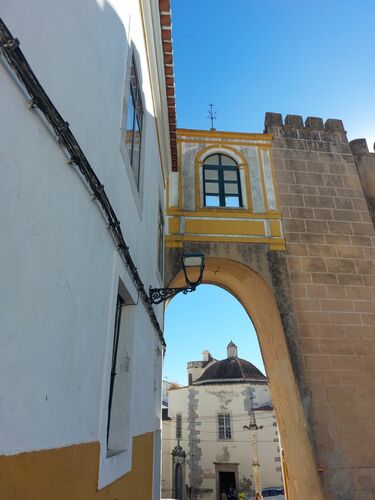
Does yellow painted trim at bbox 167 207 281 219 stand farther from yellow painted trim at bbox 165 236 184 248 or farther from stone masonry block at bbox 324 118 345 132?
stone masonry block at bbox 324 118 345 132

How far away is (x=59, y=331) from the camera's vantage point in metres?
1.92

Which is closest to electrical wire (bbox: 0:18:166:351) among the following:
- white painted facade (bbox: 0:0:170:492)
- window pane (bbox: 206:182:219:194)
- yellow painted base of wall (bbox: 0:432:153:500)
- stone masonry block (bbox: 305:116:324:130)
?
white painted facade (bbox: 0:0:170:492)

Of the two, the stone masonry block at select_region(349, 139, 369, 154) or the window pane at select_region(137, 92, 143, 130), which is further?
the stone masonry block at select_region(349, 139, 369, 154)

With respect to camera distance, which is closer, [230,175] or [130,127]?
[130,127]

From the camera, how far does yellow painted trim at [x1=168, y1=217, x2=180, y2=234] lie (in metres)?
8.20

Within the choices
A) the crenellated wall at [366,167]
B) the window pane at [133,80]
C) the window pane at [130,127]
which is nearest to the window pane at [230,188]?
the crenellated wall at [366,167]

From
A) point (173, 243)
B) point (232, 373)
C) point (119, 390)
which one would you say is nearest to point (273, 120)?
point (173, 243)

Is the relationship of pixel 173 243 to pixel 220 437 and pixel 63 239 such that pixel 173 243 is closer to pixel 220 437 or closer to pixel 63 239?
pixel 63 239

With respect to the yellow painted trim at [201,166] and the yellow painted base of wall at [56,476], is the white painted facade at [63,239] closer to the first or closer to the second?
the yellow painted base of wall at [56,476]

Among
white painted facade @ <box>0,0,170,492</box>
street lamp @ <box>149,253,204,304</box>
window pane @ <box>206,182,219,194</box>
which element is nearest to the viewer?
white painted facade @ <box>0,0,170,492</box>

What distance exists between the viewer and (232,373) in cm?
2930

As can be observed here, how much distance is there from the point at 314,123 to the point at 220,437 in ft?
79.1

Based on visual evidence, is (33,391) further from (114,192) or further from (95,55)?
(95,55)

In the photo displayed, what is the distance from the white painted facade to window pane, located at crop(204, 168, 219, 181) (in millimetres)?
5284
